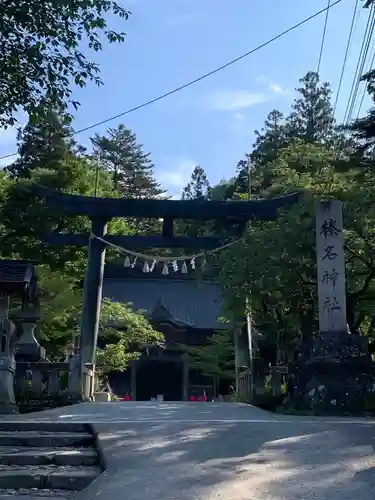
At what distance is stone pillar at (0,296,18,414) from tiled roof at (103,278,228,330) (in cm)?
2159

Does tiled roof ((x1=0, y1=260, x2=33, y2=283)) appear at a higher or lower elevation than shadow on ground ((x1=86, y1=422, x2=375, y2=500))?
higher

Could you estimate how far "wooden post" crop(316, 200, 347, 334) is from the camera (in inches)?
436

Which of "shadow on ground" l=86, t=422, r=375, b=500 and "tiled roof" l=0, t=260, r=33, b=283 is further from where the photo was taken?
"tiled roof" l=0, t=260, r=33, b=283

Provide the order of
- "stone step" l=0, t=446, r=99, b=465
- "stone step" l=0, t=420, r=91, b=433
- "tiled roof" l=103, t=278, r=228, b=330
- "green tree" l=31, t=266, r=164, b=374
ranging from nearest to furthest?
"stone step" l=0, t=446, r=99, b=465 < "stone step" l=0, t=420, r=91, b=433 < "green tree" l=31, t=266, r=164, b=374 < "tiled roof" l=103, t=278, r=228, b=330

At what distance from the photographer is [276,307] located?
15312mm

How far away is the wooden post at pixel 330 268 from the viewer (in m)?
11.1

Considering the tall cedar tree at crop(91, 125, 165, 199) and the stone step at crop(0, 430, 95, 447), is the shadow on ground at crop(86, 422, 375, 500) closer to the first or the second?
the stone step at crop(0, 430, 95, 447)

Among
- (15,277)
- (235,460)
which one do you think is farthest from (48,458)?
(15,277)

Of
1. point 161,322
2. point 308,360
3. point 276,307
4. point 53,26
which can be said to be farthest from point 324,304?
point 161,322

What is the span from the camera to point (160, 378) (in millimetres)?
30281

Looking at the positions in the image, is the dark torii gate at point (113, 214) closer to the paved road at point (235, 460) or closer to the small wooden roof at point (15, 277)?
the small wooden roof at point (15, 277)

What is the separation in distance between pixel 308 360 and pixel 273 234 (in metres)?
3.19

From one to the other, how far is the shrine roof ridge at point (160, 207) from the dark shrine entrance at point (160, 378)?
14.9 m

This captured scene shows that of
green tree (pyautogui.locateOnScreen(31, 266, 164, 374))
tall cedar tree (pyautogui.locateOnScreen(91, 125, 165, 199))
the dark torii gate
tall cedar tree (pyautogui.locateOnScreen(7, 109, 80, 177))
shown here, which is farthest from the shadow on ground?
tall cedar tree (pyautogui.locateOnScreen(91, 125, 165, 199))
